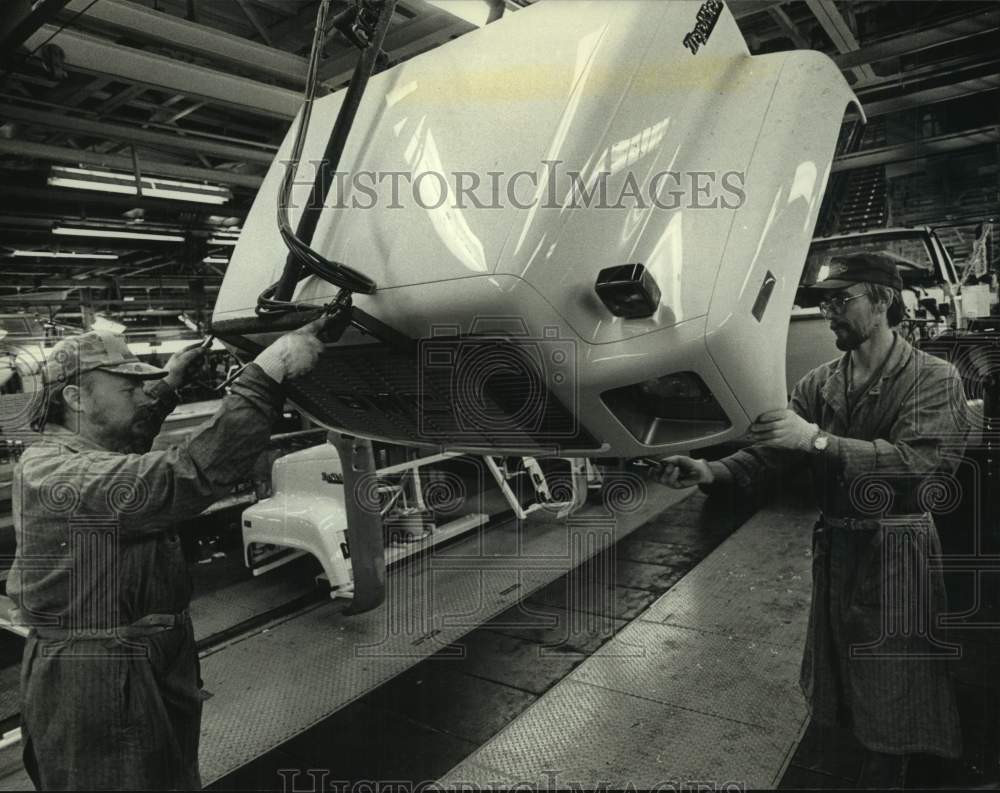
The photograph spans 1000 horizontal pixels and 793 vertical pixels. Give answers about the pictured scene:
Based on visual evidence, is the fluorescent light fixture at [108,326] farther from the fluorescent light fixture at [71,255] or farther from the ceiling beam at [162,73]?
the fluorescent light fixture at [71,255]

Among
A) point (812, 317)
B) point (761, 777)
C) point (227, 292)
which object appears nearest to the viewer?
point (227, 292)

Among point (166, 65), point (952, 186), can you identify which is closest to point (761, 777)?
point (166, 65)

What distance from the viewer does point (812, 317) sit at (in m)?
5.25

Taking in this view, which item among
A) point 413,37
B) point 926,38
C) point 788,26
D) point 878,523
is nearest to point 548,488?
point 413,37

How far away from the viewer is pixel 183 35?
3424 mm

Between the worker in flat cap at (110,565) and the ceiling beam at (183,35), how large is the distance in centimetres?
220

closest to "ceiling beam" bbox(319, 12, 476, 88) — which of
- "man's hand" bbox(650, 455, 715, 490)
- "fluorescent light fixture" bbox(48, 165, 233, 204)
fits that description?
"fluorescent light fixture" bbox(48, 165, 233, 204)

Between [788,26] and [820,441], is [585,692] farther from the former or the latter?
[788,26]

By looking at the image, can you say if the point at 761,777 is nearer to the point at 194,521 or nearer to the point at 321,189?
the point at 321,189

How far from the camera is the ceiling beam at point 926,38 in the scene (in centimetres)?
397

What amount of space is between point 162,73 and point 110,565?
309 cm

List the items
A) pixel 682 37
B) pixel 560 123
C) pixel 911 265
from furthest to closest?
pixel 911 265 < pixel 682 37 < pixel 560 123

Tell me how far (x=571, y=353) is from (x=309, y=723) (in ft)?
8.00

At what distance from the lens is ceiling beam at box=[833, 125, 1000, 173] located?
5529 millimetres
